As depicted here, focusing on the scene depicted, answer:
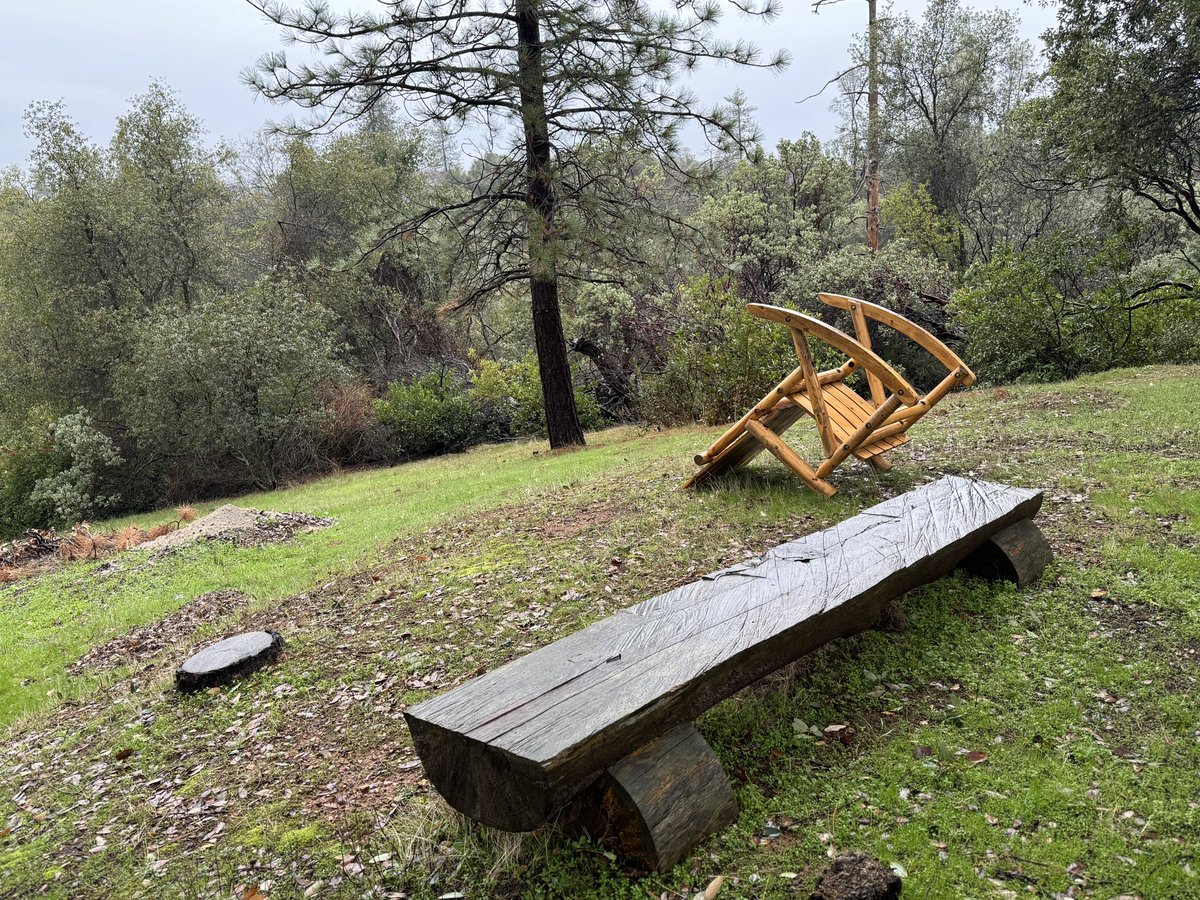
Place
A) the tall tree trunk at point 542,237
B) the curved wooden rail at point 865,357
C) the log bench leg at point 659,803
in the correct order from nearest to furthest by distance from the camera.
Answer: the log bench leg at point 659,803 < the curved wooden rail at point 865,357 < the tall tree trunk at point 542,237

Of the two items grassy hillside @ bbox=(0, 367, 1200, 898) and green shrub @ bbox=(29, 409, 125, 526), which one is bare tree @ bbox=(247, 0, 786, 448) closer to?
grassy hillside @ bbox=(0, 367, 1200, 898)

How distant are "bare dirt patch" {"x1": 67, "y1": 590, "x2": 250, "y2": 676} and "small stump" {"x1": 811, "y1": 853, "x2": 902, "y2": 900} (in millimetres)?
5021

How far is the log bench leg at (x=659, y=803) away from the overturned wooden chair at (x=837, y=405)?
122 inches

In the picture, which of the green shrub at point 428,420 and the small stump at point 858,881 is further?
the green shrub at point 428,420

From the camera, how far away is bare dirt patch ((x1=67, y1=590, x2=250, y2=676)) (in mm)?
5406

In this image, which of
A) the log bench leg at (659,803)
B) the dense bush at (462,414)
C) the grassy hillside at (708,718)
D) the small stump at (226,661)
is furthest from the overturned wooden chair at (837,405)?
the dense bush at (462,414)

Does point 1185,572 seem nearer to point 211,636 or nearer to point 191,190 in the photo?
point 211,636

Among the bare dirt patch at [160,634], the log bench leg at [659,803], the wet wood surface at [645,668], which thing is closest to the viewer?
the wet wood surface at [645,668]

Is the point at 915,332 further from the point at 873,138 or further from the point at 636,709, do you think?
the point at 873,138

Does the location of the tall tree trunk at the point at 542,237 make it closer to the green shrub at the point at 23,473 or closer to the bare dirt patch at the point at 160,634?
the bare dirt patch at the point at 160,634

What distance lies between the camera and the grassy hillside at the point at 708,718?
2.36 meters

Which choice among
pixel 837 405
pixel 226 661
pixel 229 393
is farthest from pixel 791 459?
pixel 229 393

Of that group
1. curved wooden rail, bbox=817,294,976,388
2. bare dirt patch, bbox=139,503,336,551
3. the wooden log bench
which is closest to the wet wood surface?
the wooden log bench

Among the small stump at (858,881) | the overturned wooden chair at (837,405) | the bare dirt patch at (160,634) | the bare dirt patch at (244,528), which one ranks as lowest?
the bare dirt patch at (160,634)
